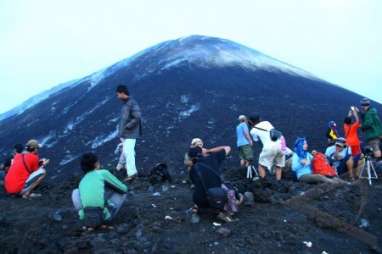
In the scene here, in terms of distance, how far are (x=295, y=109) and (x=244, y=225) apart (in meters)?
21.3

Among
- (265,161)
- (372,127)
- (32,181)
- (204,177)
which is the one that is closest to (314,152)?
(265,161)

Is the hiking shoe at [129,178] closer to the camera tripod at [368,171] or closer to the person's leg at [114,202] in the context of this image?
the person's leg at [114,202]

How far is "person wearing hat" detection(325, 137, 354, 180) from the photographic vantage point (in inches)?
448

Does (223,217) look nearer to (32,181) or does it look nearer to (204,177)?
(204,177)

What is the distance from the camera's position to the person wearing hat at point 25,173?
10430 millimetres

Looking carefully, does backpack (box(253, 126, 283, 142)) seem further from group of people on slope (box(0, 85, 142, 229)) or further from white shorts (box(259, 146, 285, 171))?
group of people on slope (box(0, 85, 142, 229))

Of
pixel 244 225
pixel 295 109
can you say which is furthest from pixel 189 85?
pixel 244 225

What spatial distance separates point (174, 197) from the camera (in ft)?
30.8

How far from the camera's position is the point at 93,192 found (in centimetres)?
750

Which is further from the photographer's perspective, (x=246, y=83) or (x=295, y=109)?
(x=246, y=83)

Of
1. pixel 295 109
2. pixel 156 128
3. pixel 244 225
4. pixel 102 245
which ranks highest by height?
pixel 102 245

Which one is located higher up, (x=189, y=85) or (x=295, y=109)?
(x=189, y=85)

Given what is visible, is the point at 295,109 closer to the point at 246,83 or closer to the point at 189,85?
the point at 246,83

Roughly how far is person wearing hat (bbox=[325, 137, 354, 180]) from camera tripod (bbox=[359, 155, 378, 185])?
303mm
